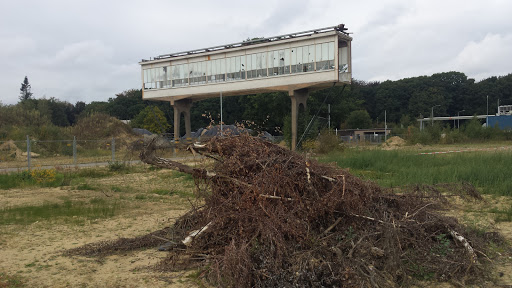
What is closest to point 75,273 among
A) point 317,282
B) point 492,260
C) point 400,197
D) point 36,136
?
point 317,282

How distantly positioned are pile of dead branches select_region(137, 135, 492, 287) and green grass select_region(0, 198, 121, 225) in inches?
178

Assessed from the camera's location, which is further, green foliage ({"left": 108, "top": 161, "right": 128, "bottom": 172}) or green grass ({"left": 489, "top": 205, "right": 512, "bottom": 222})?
green foliage ({"left": 108, "top": 161, "right": 128, "bottom": 172})

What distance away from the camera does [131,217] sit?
9.68m

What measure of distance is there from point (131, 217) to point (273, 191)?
215 inches

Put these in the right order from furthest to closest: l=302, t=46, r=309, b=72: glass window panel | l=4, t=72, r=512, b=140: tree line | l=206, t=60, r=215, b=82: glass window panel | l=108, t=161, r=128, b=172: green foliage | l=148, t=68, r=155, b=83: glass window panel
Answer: l=4, t=72, r=512, b=140: tree line < l=148, t=68, r=155, b=83: glass window panel < l=206, t=60, r=215, b=82: glass window panel < l=302, t=46, r=309, b=72: glass window panel < l=108, t=161, r=128, b=172: green foliage

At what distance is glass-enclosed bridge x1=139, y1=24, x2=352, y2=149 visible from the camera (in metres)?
28.9

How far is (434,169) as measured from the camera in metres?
14.6

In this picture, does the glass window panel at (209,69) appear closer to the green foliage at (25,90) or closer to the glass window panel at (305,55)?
the glass window panel at (305,55)

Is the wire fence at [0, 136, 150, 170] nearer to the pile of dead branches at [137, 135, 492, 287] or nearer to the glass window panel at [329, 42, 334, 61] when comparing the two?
the glass window panel at [329, 42, 334, 61]

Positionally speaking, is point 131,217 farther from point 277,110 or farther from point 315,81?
point 277,110

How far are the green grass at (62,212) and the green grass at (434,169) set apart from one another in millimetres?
7854

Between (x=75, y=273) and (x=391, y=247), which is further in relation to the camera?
(x=75, y=273)

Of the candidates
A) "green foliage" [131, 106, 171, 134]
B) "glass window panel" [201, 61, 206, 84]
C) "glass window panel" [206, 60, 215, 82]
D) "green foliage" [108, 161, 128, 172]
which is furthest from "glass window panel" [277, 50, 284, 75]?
"green foliage" [131, 106, 171, 134]

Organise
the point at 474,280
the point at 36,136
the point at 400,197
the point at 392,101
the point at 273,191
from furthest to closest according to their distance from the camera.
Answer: the point at 392,101 → the point at 36,136 → the point at 400,197 → the point at 273,191 → the point at 474,280
